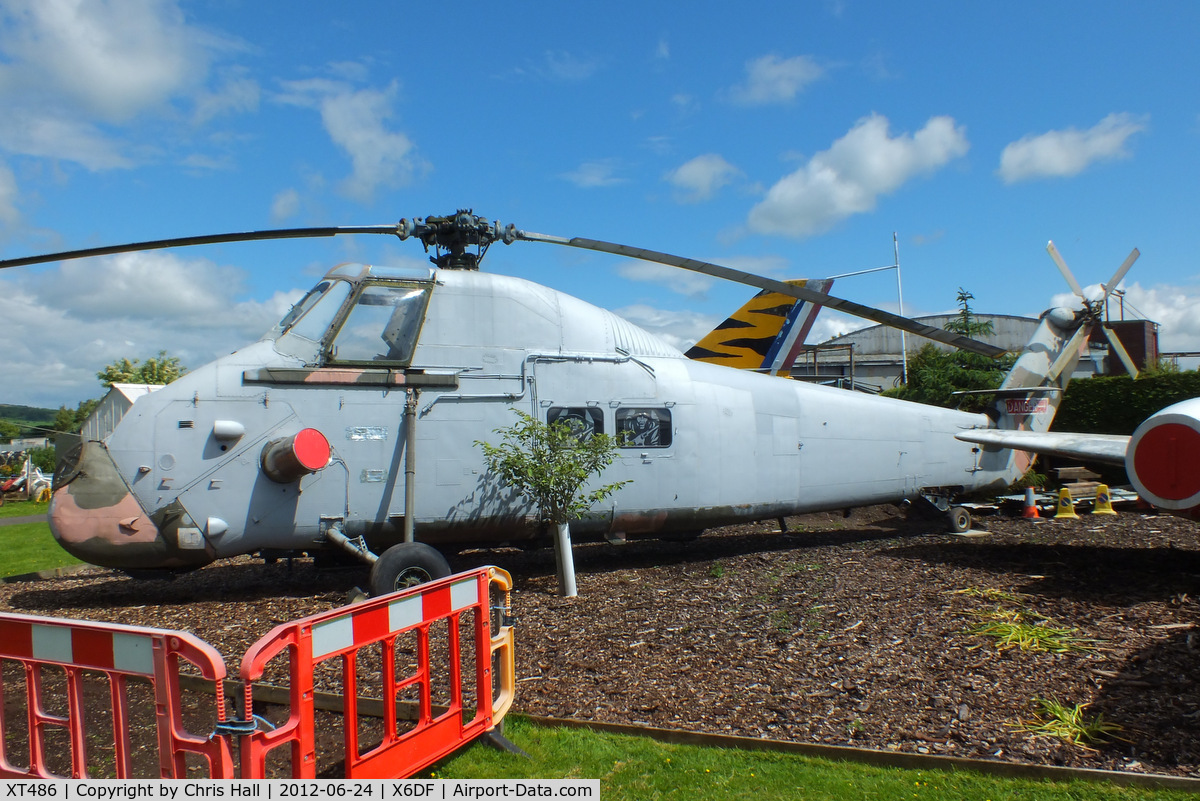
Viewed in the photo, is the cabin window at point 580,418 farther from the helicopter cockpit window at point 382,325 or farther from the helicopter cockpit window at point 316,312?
the helicopter cockpit window at point 316,312

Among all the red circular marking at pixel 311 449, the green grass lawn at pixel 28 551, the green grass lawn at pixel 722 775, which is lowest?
the green grass lawn at pixel 722 775

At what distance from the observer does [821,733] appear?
450 cm

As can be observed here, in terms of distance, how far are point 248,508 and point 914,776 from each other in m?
6.52

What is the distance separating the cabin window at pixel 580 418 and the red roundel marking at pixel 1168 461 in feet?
18.1

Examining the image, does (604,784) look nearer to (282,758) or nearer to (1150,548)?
(282,758)

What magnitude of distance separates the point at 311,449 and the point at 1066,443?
836 cm

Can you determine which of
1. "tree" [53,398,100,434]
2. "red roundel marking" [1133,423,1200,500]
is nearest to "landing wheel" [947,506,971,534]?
"red roundel marking" [1133,423,1200,500]

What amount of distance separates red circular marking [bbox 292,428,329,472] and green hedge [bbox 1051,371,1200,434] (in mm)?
17754

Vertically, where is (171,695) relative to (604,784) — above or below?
above

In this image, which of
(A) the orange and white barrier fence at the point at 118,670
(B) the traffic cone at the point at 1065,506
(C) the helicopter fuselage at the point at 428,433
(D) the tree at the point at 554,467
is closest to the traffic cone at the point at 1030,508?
(B) the traffic cone at the point at 1065,506

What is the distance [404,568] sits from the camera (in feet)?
24.0

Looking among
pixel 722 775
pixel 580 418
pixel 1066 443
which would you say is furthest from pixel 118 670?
pixel 1066 443

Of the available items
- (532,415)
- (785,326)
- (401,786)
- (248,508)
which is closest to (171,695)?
(401,786)

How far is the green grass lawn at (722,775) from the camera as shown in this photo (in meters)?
3.73
